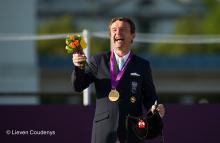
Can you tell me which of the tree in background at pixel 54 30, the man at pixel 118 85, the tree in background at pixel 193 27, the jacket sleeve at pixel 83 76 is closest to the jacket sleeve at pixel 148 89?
the man at pixel 118 85

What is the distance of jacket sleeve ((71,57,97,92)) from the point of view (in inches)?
283

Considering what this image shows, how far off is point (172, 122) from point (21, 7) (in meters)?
25.9

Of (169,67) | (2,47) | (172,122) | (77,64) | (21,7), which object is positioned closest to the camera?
(77,64)

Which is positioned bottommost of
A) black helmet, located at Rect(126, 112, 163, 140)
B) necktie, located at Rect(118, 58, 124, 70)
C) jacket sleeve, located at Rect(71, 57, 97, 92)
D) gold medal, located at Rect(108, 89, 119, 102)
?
black helmet, located at Rect(126, 112, 163, 140)

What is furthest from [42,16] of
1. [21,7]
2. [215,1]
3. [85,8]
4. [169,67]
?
[21,7]

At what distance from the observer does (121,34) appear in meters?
7.30

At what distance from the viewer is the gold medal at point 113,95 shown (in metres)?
7.24

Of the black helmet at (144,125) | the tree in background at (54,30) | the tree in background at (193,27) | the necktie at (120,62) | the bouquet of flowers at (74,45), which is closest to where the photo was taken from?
the bouquet of flowers at (74,45)

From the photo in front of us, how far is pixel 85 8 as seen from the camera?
87.2 m

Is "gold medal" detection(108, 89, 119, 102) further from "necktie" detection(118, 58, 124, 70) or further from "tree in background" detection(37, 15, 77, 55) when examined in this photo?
"tree in background" detection(37, 15, 77, 55)

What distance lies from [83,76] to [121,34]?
1.61 feet

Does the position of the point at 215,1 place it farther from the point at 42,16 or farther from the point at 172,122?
the point at 172,122

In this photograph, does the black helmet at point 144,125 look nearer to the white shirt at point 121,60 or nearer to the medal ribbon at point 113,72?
the medal ribbon at point 113,72

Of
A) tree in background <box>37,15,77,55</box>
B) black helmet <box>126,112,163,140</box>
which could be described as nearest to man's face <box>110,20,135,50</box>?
black helmet <box>126,112,163,140</box>
